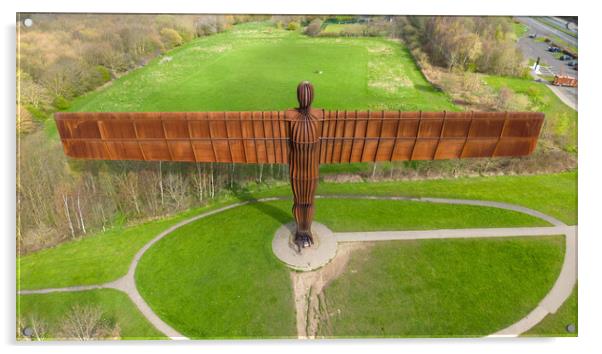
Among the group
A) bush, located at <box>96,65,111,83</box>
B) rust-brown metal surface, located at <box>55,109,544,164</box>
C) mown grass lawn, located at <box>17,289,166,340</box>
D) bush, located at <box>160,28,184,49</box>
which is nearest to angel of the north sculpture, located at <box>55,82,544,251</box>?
rust-brown metal surface, located at <box>55,109,544,164</box>

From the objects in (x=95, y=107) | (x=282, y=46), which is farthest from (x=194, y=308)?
(x=282, y=46)

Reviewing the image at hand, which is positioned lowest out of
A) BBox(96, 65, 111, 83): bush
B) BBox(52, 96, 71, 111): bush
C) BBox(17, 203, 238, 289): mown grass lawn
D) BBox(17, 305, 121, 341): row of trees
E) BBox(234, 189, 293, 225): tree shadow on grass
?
BBox(17, 305, 121, 341): row of trees

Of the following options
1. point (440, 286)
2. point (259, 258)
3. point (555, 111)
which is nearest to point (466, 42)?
point (555, 111)

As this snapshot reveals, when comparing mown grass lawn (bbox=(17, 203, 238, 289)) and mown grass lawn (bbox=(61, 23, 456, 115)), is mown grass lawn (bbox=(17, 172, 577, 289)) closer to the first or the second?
mown grass lawn (bbox=(17, 203, 238, 289))

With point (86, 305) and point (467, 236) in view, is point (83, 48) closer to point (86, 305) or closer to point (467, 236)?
point (86, 305)

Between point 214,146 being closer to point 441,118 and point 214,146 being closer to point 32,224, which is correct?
point 441,118
